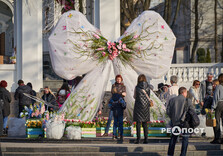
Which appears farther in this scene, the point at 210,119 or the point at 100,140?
the point at 100,140

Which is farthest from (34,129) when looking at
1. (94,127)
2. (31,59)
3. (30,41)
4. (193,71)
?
(193,71)

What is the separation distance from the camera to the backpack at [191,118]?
1102cm

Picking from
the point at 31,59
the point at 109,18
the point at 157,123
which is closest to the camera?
the point at 157,123

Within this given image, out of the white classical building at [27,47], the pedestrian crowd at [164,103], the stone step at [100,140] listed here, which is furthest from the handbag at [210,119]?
the white classical building at [27,47]

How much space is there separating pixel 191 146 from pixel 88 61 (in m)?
3.88

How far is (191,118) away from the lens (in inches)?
436

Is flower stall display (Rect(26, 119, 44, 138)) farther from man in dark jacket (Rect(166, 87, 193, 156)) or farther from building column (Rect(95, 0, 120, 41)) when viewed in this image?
building column (Rect(95, 0, 120, 41))

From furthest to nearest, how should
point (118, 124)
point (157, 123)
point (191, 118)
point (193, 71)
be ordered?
point (193, 71) < point (157, 123) < point (118, 124) < point (191, 118)

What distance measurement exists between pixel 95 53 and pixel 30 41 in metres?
8.92

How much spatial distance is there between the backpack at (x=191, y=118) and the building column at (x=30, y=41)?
1266 centimetres

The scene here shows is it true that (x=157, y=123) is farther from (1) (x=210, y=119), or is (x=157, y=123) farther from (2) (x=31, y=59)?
(2) (x=31, y=59)

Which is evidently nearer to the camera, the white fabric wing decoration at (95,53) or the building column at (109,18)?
the white fabric wing decoration at (95,53)

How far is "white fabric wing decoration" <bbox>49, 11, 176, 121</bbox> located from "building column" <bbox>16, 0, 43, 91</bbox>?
8.43m

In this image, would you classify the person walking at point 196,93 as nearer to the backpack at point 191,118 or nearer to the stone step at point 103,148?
the stone step at point 103,148
